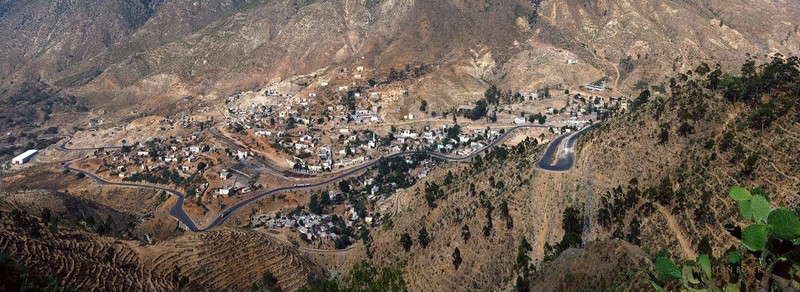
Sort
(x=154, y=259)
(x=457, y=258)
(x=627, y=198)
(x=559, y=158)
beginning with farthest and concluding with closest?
(x=559, y=158) < (x=154, y=259) < (x=457, y=258) < (x=627, y=198)

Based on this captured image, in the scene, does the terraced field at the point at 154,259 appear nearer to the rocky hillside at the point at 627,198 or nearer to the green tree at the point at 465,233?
the rocky hillside at the point at 627,198

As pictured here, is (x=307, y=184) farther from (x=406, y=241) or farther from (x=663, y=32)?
(x=663, y=32)

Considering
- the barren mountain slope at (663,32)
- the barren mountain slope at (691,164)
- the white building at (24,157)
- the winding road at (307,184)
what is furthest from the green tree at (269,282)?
the white building at (24,157)

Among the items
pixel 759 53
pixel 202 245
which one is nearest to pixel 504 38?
pixel 759 53

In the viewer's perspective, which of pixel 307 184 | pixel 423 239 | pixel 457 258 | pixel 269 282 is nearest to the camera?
pixel 457 258

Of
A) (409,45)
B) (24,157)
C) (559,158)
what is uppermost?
(559,158)

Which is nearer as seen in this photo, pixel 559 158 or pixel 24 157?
pixel 559 158

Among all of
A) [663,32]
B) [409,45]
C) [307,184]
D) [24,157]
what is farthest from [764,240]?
[24,157]
